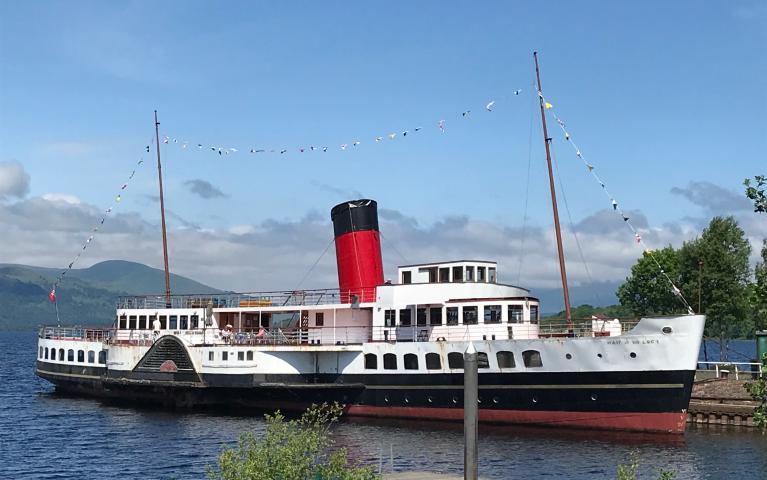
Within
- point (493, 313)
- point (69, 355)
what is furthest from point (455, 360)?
point (69, 355)

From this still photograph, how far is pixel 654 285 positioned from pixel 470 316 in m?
35.2

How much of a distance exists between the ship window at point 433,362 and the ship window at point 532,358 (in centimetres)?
386

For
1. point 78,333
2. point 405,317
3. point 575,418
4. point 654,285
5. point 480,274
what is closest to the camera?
point 575,418

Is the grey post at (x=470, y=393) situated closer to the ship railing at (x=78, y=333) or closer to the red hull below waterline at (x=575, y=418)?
the red hull below waterline at (x=575, y=418)

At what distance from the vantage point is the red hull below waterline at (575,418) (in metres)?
34.7

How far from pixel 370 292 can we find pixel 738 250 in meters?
33.6

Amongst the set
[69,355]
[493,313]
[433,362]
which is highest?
[493,313]

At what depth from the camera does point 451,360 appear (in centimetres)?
3769

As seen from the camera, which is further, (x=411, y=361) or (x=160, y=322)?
(x=160, y=322)

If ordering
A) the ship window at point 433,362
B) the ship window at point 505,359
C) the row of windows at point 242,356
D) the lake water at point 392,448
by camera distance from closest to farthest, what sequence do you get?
the lake water at point 392,448 → the ship window at point 505,359 → the ship window at point 433,362 → the row of windows at point 242,356

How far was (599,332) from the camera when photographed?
36.6 metres

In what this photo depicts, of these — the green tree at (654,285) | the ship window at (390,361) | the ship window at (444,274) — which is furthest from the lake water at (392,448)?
the green tree at (654,285)

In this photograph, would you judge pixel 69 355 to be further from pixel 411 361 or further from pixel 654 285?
pixel 654 285

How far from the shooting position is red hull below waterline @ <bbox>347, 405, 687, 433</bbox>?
34656mm
